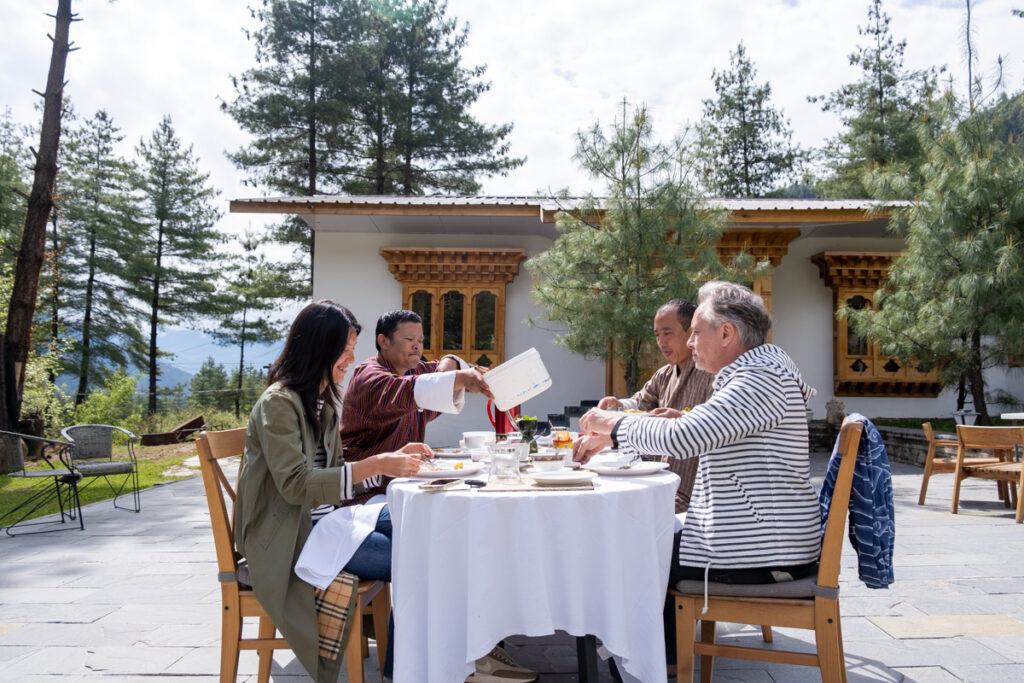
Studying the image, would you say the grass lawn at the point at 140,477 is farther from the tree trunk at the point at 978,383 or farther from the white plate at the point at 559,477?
the tree trunk at the point at 978,383

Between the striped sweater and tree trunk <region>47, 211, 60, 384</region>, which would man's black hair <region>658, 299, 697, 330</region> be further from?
tree trunk <region>47, 211, 60, 384</region>

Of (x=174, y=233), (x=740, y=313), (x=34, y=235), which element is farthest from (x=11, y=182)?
(x=740, y=313)

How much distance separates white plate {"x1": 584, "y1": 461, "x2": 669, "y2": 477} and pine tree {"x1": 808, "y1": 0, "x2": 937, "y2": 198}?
19.6 m

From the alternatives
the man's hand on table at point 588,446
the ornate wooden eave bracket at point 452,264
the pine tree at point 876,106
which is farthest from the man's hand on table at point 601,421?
the pine tree at point 876,106

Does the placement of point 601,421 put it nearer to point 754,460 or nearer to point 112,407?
point 754,460

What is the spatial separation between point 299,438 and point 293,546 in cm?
31

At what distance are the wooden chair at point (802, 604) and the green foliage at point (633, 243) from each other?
18.1ft

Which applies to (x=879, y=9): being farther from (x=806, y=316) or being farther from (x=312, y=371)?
(x=312, y=371)

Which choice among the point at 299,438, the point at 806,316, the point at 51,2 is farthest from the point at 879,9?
the point at 299,438

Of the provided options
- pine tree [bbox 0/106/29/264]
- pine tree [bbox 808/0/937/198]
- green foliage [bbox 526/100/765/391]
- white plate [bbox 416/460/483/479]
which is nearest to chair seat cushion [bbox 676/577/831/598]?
white plate [bbox 416/460/483/479]

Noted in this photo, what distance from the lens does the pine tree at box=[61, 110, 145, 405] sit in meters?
20.1

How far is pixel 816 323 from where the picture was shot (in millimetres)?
10883

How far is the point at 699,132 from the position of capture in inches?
298

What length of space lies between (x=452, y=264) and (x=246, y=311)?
50.0 feet
